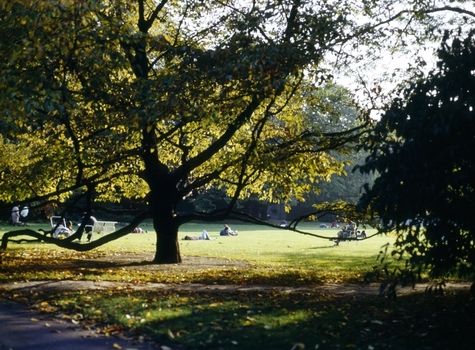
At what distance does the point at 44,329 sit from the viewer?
792 cm

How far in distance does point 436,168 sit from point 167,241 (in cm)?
1207

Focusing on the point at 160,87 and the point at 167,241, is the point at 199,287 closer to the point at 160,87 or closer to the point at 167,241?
the point at 160,87

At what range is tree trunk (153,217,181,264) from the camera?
18481 millimetres

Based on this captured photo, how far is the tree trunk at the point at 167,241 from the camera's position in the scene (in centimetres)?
1848

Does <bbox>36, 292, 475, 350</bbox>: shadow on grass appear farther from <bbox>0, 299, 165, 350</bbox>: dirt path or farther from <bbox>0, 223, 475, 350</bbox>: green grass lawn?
<bbox>0, 299, 165, 350</bbox>: dirt path

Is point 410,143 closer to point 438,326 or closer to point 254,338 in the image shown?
point 438,326

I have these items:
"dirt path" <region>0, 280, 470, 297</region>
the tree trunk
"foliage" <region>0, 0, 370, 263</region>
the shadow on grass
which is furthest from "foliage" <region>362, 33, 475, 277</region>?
the tree trunk

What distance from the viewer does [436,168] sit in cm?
764

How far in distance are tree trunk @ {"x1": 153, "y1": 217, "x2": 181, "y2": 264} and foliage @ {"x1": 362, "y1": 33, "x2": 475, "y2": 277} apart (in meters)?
11.0

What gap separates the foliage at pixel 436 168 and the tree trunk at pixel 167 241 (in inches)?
431

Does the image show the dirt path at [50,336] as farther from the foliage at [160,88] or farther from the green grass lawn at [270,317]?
the foliage at [160,88]

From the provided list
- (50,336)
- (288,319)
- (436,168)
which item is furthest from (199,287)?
(436,168)

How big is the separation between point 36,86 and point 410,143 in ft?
21.9

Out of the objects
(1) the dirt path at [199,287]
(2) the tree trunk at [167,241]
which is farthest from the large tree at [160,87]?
(1) the dirt path at [199,287]
